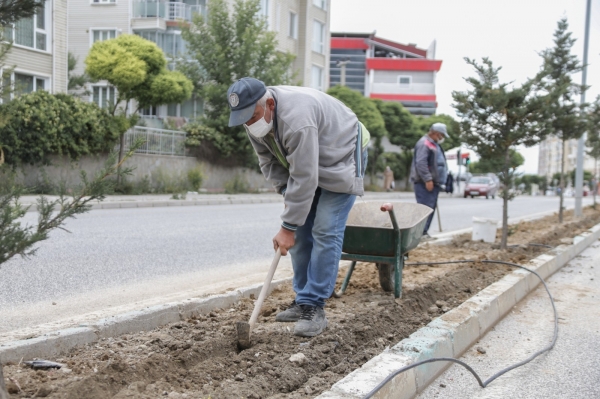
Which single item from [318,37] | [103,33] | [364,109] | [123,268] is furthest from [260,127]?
[318,37]

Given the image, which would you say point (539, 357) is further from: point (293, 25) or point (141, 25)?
point (293, 25)

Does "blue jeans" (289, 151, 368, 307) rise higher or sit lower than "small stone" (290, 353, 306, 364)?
higher

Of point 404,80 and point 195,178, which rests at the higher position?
point 404,80

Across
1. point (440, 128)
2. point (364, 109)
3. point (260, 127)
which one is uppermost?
point (364, 109)

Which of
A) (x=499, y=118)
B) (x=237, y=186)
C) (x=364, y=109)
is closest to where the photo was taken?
(x=499, y=118)

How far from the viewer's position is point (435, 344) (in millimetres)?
3629

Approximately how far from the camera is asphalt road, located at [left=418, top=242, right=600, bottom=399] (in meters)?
3.41

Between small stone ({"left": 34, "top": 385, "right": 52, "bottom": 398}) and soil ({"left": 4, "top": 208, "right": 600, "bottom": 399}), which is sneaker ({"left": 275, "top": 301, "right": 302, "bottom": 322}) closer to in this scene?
soil ({"left": 4, "top": 208, "right": 600, "bottom": 399})

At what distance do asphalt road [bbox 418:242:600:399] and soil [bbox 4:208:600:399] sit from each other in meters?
0.45

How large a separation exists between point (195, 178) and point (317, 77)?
18084 millimetres

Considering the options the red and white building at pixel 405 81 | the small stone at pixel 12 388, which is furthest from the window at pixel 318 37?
the small stone at pixel 12 388

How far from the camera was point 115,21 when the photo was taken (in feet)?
104

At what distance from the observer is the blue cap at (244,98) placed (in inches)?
139

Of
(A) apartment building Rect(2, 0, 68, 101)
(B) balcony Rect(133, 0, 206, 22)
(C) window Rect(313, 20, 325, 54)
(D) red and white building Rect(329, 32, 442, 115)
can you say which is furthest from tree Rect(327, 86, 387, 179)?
(D) red and white building Rect(329, 32, 442, 115)
